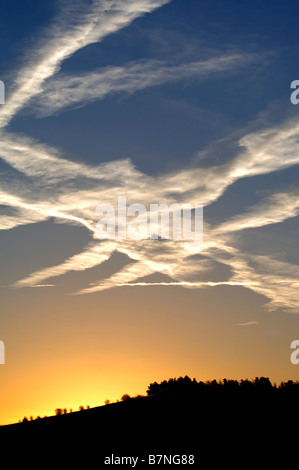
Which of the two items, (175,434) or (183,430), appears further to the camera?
(183,430)

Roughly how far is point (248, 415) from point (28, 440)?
10373mm

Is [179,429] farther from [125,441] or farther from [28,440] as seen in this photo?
[28,440]

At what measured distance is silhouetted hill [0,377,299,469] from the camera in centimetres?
2258

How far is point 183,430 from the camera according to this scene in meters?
25.3

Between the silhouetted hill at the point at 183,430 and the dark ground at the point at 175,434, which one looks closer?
the dark ground at the point at 175,434

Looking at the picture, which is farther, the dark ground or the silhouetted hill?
the silhouetted hill

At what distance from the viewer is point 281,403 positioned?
27.4m

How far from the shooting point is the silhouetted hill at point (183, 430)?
22.6m
